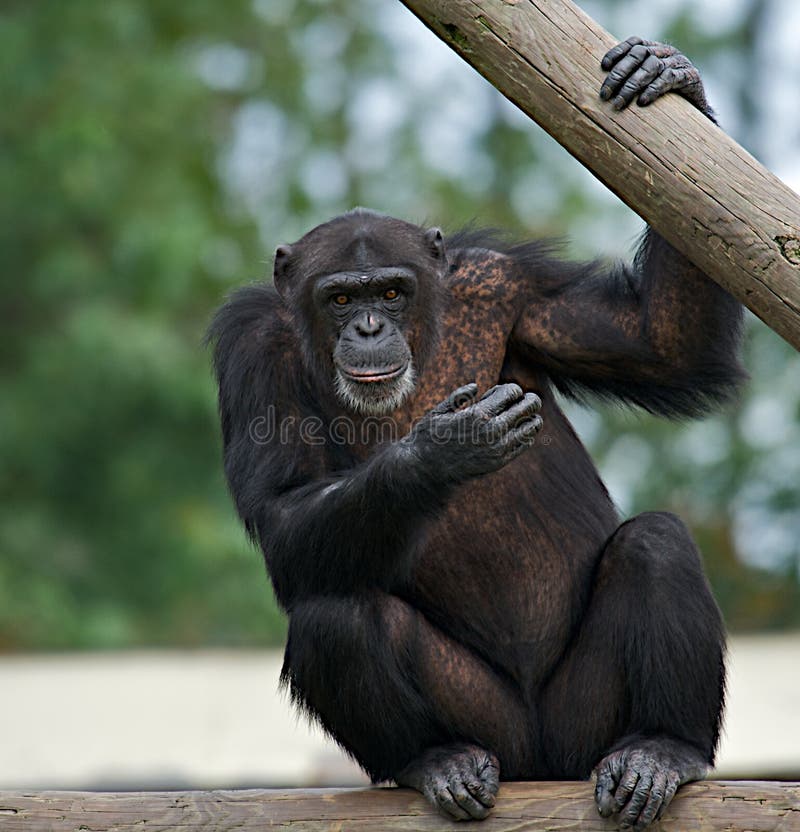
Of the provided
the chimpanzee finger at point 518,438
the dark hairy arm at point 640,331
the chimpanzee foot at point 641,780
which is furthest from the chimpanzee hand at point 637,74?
the chimpanzee foot at point 641,780

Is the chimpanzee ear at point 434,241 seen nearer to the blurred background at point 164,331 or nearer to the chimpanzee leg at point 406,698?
the chimpanzee leg at point 406,698

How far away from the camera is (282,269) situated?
472 cm

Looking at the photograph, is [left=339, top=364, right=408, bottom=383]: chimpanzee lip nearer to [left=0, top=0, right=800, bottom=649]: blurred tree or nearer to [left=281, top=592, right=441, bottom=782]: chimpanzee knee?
[left=281, top=592, right=441, bottom=782]: chimpanzee knee

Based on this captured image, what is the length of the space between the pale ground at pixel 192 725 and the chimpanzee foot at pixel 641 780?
2709 millimetres

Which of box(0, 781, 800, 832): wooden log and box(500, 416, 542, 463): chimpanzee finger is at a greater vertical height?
box(500, 416, 542, 463): chimpanzee finger

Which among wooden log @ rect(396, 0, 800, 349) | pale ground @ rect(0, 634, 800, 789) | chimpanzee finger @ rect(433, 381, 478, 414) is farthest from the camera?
pale ground @ rect(0, 634, 800, 789)

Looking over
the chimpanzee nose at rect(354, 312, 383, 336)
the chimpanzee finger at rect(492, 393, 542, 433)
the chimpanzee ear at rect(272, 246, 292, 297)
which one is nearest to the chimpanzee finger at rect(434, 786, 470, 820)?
the chimpanzee finger at rect(492, 393, 542, 433)

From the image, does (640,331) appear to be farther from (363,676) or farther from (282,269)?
(363,676)

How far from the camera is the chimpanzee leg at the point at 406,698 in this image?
402 centimetres

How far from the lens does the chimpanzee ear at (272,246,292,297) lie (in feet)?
15.5

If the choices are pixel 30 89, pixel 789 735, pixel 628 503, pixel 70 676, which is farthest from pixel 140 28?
pixel 789 735

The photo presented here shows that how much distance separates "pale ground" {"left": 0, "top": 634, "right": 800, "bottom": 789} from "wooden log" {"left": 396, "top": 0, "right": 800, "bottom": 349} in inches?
145

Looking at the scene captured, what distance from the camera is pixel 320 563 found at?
4152mm

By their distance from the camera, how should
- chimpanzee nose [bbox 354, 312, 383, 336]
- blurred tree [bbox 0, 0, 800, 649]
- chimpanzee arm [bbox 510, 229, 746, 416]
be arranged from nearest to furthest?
chimpanzee arm [bbox 510, 229, 746, 416], chimpanzee nose [bbox 354, 312, 383, 336], blurred tree [bbox 0, 0, 800, 649]
